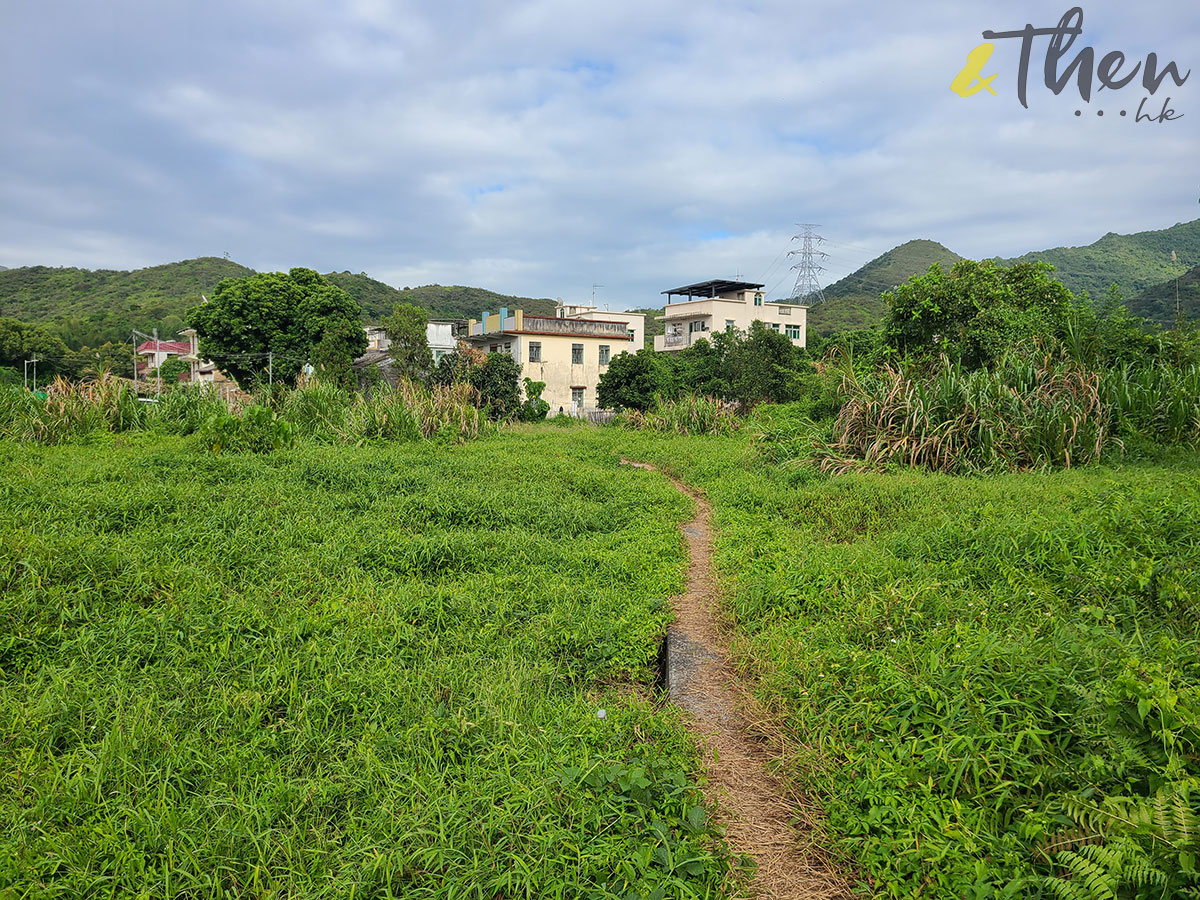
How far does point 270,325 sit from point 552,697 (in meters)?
35.7

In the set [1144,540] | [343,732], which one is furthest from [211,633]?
[1144,540]

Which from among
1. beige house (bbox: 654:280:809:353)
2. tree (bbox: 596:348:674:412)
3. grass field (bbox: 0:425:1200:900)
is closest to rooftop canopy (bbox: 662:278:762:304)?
beige house (bbox: 654:280:809:353)

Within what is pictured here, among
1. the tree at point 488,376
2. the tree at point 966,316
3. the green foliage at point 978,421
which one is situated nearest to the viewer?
the green foliage at point 978,421

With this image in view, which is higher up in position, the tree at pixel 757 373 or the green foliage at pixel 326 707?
the tree at pixel 757 373

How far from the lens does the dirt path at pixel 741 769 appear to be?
8.15 ft

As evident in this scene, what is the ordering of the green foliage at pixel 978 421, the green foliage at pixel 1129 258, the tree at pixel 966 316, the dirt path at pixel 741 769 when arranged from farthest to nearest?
the green foliage at pixel 1129 258 < the tree at pixel 966 316 < the green foliage at pixel 978 421 < the dirt path at pixel 741 769

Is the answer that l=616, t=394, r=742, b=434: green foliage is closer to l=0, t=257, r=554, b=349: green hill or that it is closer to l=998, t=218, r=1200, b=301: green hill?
l=998, t=218, r=1200, b=301: green hill

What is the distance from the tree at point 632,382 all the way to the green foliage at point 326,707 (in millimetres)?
22632

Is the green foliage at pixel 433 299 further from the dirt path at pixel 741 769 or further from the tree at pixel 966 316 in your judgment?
the dirt path at pixel 741 769

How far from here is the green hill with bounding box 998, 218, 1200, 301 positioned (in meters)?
36.9

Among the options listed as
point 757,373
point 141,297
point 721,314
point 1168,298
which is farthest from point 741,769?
point 141,297

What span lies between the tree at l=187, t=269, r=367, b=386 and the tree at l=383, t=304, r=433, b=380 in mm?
4035

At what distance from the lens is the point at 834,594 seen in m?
4.37

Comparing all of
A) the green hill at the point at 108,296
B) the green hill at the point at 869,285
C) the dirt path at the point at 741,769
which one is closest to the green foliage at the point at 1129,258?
the green hill at the point at 869,285
